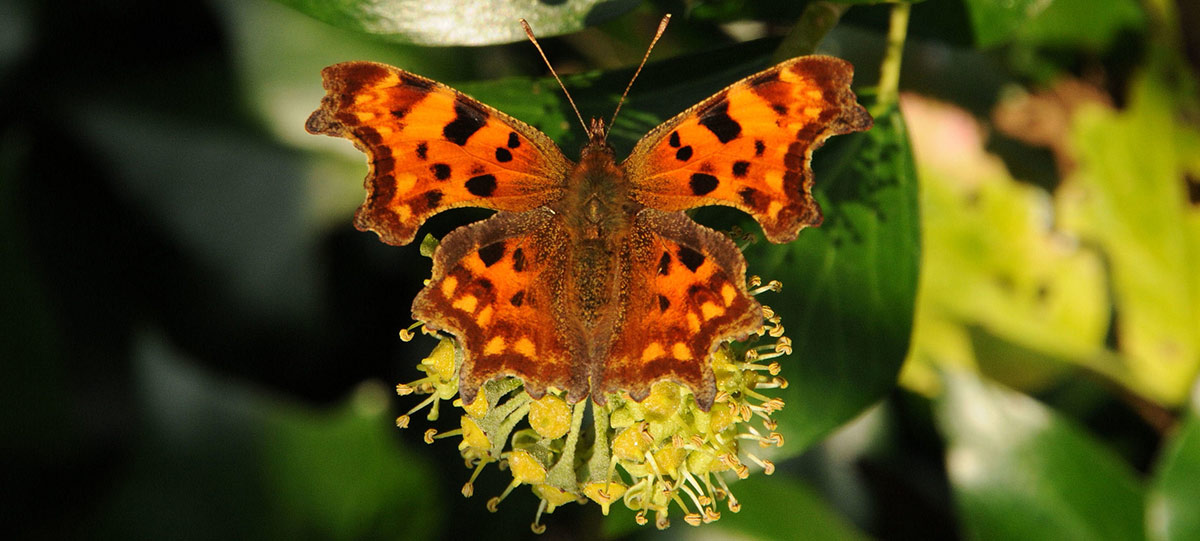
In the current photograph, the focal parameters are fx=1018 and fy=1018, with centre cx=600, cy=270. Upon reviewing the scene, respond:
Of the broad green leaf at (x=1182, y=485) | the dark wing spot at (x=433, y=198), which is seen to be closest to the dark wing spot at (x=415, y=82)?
the dark wing spot at (x=433, y=198)

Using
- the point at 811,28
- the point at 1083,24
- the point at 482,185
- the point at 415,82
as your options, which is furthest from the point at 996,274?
the point at 415,82

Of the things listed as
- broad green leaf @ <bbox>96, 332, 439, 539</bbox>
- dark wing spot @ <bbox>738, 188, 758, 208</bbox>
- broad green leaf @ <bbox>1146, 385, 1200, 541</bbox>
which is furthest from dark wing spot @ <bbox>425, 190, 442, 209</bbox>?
broad green leaf @ <bbox>1146, 385, 1200, 541</bbox>

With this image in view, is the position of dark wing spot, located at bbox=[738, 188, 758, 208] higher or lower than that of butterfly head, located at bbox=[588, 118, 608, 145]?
lower

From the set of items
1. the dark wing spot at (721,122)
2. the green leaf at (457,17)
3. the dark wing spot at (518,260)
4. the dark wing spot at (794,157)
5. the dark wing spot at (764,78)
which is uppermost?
the green leaf at (457,17)

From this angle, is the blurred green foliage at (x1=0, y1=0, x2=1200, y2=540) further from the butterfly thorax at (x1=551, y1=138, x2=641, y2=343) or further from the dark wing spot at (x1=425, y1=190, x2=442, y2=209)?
the dark wing spot at (x1=425, y1=190, x2=442, y2=209)

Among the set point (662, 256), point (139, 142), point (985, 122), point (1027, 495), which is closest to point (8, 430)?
point (139, 142)

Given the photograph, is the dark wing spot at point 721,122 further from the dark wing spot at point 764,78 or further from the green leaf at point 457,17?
the green leaf at point 457,17

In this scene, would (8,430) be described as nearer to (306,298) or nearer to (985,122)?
(306,298)

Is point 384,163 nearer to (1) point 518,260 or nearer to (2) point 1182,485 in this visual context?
(1) point 518,260
